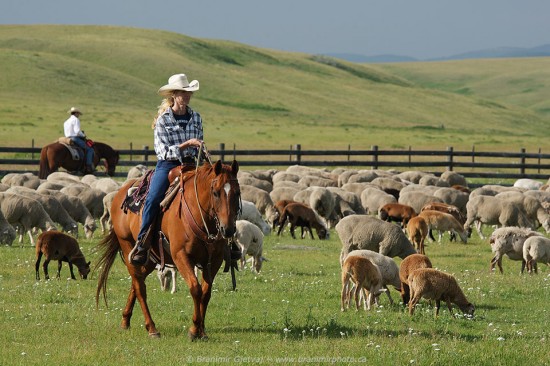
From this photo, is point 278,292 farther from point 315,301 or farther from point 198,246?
point 198,246

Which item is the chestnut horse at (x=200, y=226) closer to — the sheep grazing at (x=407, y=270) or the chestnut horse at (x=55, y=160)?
the sheep grazing at (x=407, y=270)

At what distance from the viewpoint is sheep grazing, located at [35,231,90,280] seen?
14.7 m

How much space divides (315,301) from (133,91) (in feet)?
262

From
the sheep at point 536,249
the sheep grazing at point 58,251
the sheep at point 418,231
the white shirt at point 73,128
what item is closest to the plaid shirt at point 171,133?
the sheep grazing at point 58,251

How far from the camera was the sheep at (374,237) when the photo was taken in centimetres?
1661

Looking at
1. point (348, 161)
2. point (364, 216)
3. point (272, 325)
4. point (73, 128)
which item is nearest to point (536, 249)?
point (364, 216)

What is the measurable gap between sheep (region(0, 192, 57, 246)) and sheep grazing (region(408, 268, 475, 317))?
30.3ft

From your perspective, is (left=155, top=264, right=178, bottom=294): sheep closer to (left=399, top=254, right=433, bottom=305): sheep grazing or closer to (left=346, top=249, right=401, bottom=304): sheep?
(left=346, top=249, right=401, bottom=304): sheep

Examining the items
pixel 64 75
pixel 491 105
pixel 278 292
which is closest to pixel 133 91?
pixel 64 75

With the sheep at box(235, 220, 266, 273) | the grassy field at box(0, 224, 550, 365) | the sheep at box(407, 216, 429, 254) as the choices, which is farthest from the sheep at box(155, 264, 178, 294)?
the sheep at box(407, 216, 429, 254)

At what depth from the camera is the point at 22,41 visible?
4341 inches

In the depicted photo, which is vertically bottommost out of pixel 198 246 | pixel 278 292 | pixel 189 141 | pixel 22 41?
pixel 278 292

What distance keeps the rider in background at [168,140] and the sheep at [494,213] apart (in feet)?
45.1

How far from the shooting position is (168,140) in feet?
33.0
